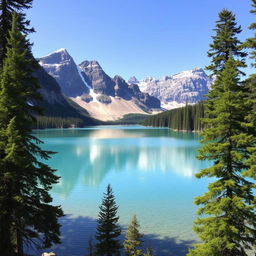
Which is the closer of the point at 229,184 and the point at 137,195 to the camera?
the point at 229,184

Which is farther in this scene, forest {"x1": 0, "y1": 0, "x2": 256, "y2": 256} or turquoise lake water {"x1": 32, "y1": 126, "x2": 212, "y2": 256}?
turquoise lake water {"x1": 32, "y1": 126, "x2": 212, "y2": 256}

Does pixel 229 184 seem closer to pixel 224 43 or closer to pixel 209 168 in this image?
pixel 209 168

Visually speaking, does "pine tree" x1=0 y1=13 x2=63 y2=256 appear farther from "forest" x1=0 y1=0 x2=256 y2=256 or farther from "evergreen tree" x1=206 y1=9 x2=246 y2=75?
"evergreen tree" x1=206 y1=9 x2=246 y2=75

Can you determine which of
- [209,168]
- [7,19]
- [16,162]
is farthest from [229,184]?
[7,19]

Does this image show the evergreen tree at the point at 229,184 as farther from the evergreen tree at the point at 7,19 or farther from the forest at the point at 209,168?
the evergreen tree at the point at 7,19

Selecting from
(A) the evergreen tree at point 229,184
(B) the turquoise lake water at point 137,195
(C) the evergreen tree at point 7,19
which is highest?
(C) the evergreen tree at point 7,19

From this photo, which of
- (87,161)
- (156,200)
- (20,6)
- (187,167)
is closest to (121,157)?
(87,161)

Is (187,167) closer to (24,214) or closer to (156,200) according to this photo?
(156,200)

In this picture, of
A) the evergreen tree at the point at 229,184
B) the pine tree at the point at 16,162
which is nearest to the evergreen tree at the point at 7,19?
the pine tree at the point at 16,162

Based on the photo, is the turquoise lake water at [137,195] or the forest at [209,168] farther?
the turquoise lake water at [137,195]

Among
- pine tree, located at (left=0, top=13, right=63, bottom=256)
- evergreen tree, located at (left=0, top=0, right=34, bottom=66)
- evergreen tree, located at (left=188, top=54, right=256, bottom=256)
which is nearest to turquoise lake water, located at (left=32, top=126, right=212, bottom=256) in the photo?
pine tree, located at (left=0, top=13, right=63, bottom=256)

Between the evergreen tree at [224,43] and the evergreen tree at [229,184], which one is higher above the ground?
the evergreen tree at [224,43]

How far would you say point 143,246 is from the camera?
16.6 metres

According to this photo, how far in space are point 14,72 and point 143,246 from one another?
43.2ft
